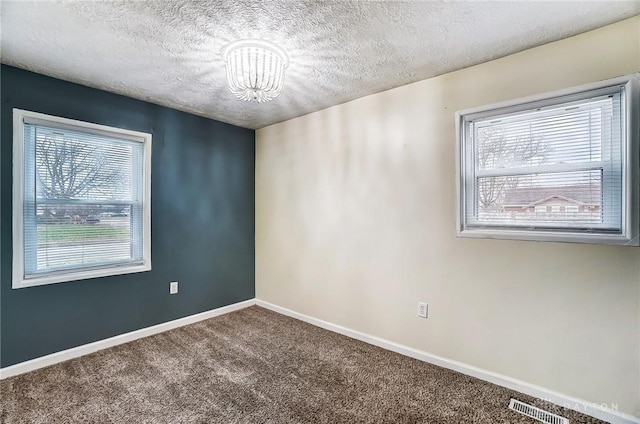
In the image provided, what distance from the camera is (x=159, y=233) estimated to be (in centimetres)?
309

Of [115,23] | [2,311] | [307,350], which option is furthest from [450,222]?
[2,311]

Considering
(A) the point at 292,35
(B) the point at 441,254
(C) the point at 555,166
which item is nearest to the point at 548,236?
(C) the point at 555,166

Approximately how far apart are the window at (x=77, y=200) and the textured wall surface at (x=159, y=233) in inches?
2.7

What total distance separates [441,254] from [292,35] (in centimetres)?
195

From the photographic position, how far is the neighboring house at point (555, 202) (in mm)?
1836

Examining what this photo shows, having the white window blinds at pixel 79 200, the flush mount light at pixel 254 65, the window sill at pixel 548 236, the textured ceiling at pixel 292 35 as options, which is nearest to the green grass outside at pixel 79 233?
the white window blinds at pixel 79 200

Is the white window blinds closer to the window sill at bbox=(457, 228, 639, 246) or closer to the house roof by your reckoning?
the window sill at bbox=(457, 228, 639, 246)

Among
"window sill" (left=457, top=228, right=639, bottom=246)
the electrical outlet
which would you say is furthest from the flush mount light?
the electrical outlet

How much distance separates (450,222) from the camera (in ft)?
7.65

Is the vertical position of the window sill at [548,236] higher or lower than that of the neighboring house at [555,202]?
lower

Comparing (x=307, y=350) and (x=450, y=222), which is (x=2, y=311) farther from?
(x=450, y=222)

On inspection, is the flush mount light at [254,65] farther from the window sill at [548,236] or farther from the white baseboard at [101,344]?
the white baseboard at [101,344]

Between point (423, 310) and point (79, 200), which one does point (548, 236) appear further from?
point (79, 200)

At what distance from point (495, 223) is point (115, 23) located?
2839 millimetres
